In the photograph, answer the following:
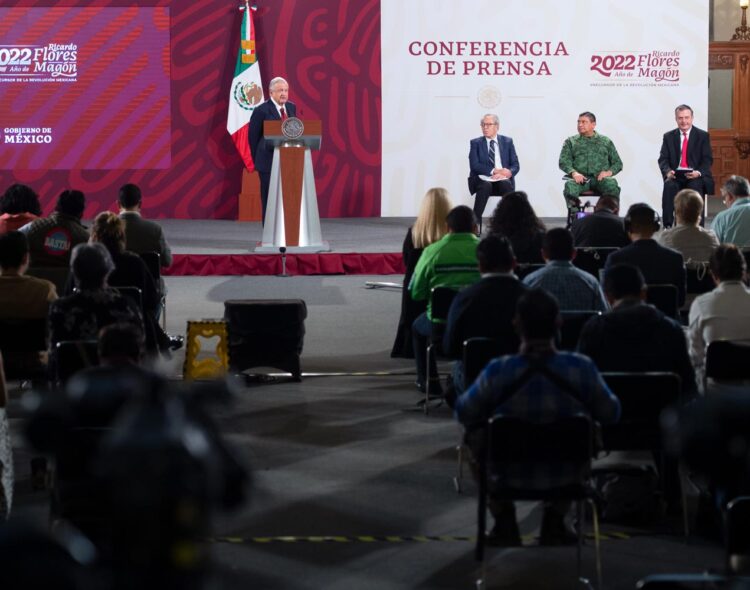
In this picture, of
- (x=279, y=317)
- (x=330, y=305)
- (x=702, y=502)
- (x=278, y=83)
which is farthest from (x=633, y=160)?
(x=702, y=502)

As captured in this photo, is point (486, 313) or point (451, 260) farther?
point (451, 260)

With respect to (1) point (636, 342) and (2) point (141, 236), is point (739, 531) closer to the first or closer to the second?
(1) point (636, 342)

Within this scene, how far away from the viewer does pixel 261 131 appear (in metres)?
11.7

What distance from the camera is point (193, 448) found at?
0.89 m

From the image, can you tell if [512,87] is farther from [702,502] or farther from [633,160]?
→ [702,502]

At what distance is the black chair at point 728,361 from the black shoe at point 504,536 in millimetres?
966

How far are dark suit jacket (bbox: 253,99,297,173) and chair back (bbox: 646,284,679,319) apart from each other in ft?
20.7

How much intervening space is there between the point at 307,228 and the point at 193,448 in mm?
9969

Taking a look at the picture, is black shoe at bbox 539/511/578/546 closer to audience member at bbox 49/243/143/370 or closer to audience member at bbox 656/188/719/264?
audience member at bbox 49/243/143/370

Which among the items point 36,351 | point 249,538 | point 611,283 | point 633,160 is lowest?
point 249,538

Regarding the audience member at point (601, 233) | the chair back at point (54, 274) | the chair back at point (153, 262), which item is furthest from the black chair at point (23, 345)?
the audience member at point (601, 233)

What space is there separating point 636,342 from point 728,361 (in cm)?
33

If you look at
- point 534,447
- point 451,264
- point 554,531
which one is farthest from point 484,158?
point 534,447

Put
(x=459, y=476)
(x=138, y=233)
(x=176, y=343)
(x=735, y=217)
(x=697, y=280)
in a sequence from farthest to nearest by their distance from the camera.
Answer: (x=176, y=343) < (x=138, y=233) < (x=735, y=217) < (x=697, y=280) < (x=459, y=476)
